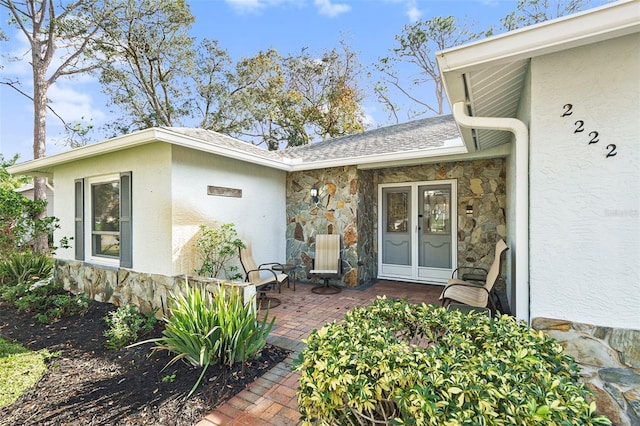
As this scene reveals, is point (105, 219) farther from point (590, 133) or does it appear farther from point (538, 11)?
point (538, 11)

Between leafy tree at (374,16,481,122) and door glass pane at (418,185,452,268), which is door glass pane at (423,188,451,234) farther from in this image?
leafy tree at (374,16,481,122)

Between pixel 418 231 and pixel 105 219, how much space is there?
6643mm

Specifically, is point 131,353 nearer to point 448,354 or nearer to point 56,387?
point 56,387

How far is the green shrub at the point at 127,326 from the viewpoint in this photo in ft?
13.3

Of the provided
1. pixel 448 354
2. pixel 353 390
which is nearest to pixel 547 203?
pixel 448 354

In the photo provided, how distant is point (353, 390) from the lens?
5.60 feet

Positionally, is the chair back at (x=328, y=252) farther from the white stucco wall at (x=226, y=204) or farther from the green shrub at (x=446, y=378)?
the green shrub at (x=446, y=378)

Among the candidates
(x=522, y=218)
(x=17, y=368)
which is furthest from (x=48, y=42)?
(x=522, y=218)

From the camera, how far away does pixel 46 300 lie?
5.74m

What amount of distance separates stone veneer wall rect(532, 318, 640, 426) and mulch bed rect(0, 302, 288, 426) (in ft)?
9.26

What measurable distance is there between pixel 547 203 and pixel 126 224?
5989 mm

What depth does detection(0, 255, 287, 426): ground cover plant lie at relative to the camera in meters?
2.61

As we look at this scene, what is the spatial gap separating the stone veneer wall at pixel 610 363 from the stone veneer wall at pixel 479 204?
408cm


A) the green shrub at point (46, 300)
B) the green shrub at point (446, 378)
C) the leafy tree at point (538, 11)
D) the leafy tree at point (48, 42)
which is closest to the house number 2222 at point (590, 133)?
the green shrub at point (446, 378)
